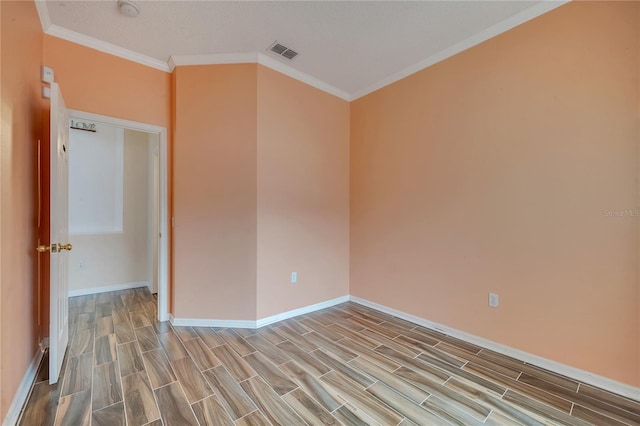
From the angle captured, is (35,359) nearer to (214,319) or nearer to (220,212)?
A: (214,319)

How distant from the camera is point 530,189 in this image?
210 cm

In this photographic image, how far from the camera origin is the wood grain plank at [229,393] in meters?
1.59

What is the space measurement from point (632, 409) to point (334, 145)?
3.29m

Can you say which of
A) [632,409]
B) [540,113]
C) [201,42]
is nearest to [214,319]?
[201,42]

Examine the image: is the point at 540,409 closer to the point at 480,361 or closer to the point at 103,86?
the point at 480,361

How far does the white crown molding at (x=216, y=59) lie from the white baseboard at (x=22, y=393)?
9.18 ft

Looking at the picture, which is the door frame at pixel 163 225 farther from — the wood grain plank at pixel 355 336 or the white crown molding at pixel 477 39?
the white crown molding at pixel 477 39

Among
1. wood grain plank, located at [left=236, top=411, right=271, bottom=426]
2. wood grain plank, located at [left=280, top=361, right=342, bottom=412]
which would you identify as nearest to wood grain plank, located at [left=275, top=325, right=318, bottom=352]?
wood grain plank, located at [left=280, top=361, right=342, bottom=412]

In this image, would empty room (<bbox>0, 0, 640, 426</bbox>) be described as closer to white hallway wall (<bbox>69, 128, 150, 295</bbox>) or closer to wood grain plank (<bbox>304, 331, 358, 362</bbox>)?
wood grain plank (<bbox>304, 331, 358, 362</bbox>)

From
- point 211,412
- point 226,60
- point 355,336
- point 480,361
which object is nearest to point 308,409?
point 211,412

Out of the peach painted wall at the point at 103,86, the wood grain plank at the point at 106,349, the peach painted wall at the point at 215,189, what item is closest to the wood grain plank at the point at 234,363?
the peach painted wall at the point at 215,189

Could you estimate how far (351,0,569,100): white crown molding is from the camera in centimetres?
202

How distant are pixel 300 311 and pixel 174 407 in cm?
163

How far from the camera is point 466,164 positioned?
8.12 ft
